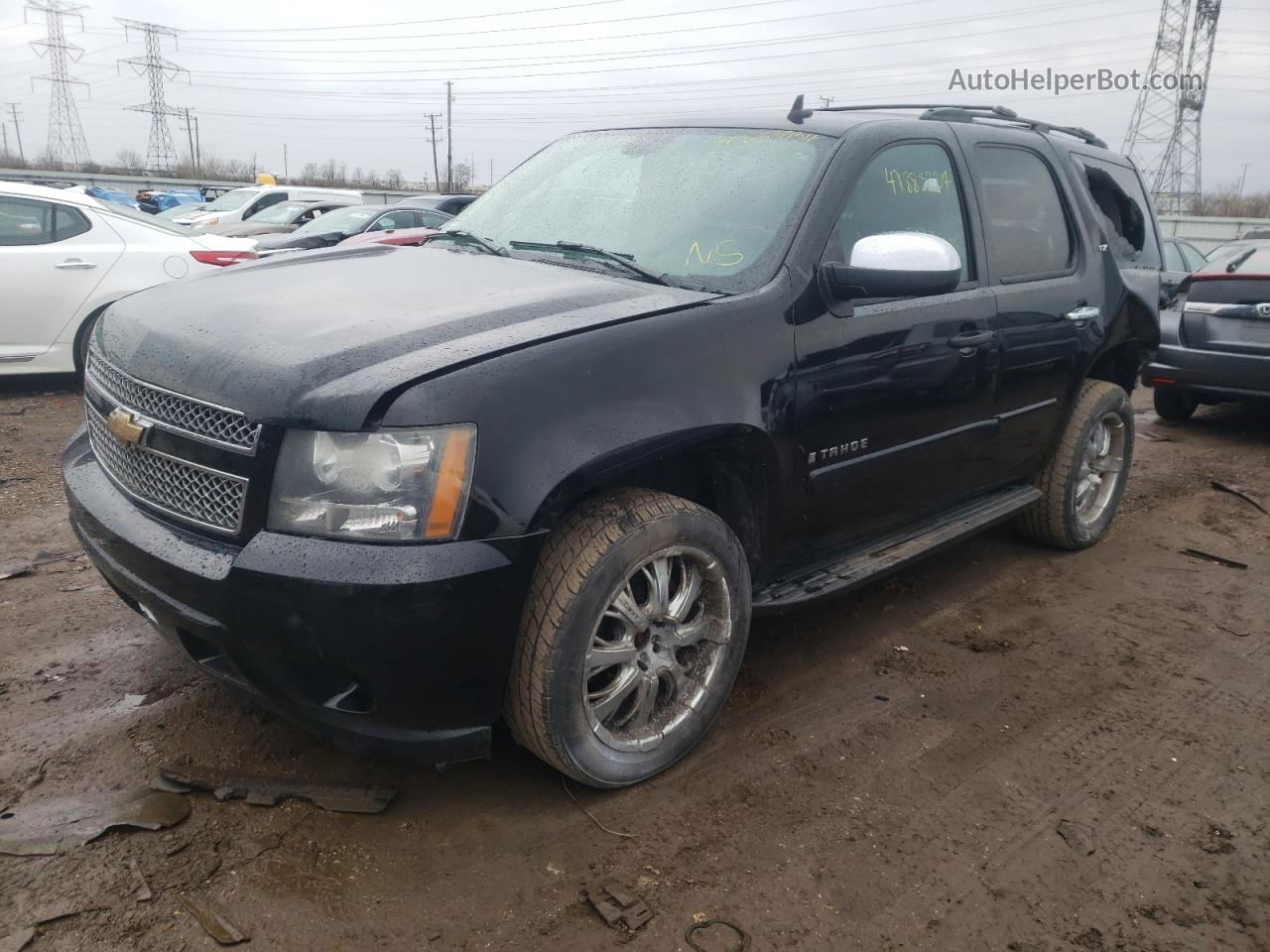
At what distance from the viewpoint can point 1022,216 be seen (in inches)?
162

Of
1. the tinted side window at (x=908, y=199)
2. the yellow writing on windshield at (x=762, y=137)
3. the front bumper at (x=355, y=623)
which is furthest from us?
the yellow writing on windshield at (x=762, y=137)

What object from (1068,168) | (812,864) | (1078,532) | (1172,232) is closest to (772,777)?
(812,864)

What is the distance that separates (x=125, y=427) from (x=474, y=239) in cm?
151

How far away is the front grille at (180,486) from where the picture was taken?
2.35m

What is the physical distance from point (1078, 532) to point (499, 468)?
11.9 feet

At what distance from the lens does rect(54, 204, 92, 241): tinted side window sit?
7.16 metres

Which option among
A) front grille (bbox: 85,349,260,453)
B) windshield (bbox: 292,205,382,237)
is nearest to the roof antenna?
front grille (bbox: 85,349,260,453)

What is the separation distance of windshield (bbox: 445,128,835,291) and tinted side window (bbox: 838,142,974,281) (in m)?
0.20

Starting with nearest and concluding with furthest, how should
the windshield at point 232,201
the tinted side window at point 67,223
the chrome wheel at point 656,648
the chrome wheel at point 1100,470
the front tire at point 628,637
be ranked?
1. the front tire at point 628,637
2. the chrome wheel at point 656,648
3. the chrome wheel at point 1100,470
4. the tinted side window at point 67,223
5. the windshield at point 232,201

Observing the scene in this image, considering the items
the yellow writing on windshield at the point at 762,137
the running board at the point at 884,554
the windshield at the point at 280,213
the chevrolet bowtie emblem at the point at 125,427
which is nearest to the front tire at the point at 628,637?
the running board at the point at 884,554

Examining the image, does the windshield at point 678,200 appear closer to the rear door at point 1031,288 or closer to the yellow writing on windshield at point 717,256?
the yellow writing on windshield at point 717,256

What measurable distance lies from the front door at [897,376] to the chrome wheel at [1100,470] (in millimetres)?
1209

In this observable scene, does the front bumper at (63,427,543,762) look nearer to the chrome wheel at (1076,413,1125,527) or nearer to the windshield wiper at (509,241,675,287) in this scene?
the windshield wiper at (509,241,675,287)

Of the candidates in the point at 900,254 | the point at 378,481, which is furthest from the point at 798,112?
the point at 378,481
